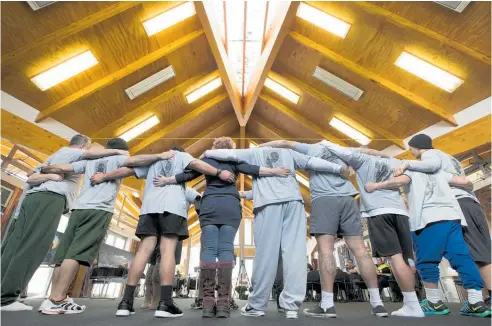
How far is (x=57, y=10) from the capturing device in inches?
135

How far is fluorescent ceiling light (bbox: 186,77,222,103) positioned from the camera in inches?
247

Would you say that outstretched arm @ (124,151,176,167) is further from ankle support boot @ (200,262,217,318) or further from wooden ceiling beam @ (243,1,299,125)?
wooden ceiling beam @ (243,1,299,125)

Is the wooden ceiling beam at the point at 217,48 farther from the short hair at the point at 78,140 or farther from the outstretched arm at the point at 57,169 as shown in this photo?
the outstretched arm at the point at 57,169

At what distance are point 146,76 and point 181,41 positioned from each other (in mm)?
971

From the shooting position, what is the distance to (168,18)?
4.48 meters

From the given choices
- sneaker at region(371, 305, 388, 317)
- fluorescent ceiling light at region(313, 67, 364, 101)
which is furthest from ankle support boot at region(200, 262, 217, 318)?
fluorescent ceiling light at region(313, 67, 364, 101)

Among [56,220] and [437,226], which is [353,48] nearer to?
[437,226]

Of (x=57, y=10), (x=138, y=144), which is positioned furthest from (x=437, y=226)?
(x=138, y=144)

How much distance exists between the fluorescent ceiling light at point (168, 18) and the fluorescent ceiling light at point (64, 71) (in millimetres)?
1063

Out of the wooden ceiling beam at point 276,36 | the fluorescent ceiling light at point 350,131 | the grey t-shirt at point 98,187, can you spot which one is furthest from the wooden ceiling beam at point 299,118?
the grey t-shirt at point 98,187

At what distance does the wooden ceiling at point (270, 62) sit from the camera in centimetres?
355

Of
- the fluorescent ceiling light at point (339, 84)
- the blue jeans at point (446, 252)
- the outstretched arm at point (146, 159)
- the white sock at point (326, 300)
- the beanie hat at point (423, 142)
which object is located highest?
the fluorescent ceiling light at point (339, 84)

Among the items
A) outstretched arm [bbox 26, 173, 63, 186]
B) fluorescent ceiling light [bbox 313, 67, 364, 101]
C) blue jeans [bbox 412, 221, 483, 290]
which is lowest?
blue jeans [bbox 412, 221, 483, 290]

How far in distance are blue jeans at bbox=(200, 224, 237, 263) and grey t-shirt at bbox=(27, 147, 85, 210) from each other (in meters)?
1.22
